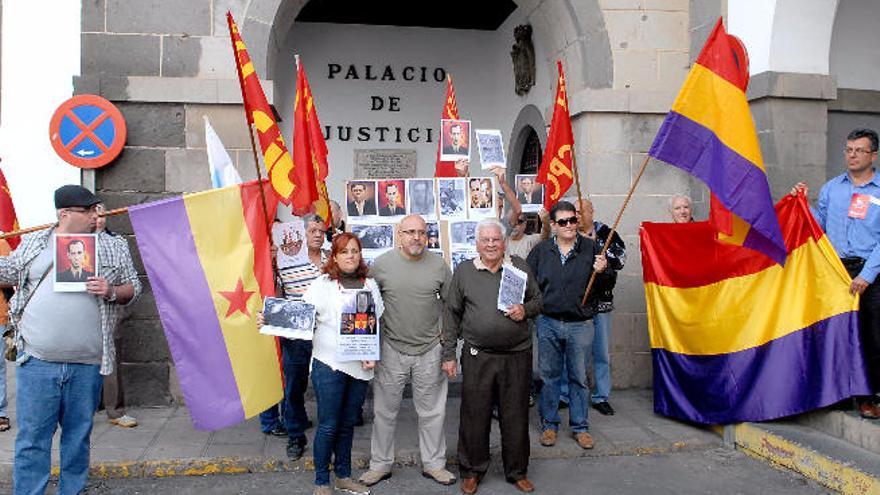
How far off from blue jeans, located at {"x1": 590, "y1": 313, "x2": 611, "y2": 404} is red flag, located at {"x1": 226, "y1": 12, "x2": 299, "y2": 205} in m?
2.88

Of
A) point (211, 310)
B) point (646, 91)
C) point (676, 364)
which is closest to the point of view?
point (211, 310)

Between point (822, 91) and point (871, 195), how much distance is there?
1805mm

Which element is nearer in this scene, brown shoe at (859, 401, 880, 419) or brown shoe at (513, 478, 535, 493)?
brown shoe at (513, 478, 535, 493)

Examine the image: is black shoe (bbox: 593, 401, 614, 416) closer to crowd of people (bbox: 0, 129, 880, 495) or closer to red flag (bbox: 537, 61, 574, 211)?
crowd of people (bbox: 0, 129, 880, 495)

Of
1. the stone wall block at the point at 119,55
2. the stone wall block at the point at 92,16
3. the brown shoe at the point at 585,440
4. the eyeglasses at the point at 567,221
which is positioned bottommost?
the brown shoe at the point at 585,440

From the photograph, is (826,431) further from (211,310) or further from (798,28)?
(211,310)

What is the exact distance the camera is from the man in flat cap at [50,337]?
13.0ft

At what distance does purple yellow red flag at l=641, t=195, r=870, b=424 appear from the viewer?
5070 millimetres

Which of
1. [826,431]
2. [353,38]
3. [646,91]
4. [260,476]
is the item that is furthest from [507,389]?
[353,38]

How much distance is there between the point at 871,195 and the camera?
5.00m

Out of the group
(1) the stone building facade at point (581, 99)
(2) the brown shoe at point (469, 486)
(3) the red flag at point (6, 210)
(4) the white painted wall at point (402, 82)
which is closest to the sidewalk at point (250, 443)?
(2) the brown shoe at point (469, 486)

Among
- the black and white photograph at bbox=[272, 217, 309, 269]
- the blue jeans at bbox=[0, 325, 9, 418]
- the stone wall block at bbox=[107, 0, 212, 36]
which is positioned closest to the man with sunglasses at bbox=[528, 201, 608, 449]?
the black and white photograph at bbox=[272, 217, 309, 269]

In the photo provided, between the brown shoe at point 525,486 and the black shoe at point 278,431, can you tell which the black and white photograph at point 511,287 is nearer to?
the brown shoe at point 525,486

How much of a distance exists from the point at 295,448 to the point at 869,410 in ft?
13.0
